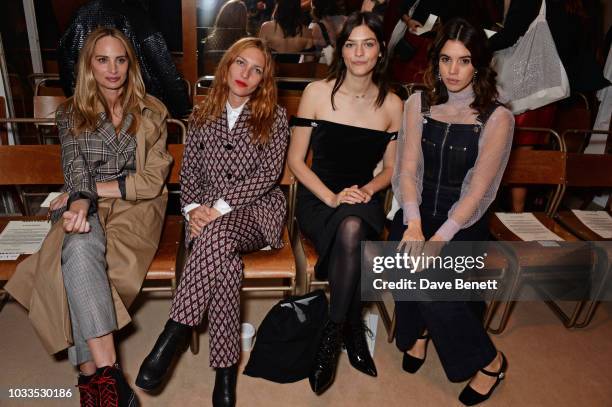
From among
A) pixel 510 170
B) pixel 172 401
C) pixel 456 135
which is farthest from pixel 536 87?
pixel 172 401

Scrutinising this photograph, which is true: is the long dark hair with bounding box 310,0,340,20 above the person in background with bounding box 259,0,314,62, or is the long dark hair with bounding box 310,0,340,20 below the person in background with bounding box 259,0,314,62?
above

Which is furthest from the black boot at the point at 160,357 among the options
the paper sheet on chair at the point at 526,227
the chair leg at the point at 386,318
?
the paper sheet on chair at the point at 526,227

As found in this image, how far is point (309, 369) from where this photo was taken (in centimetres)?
209

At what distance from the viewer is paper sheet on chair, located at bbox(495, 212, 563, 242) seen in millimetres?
2414

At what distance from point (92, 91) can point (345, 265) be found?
131cm

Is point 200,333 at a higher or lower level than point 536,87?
lower

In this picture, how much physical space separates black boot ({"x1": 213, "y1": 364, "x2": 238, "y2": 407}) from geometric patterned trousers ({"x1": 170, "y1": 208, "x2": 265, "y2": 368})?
1.5 inches

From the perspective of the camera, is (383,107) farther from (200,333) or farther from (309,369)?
(200,333)

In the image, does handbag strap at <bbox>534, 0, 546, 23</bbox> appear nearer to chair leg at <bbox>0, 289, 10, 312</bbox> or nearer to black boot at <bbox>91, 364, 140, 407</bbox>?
black boot at <bbox>91, 364, 140, 407</bbox>

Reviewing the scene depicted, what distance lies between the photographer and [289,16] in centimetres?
402

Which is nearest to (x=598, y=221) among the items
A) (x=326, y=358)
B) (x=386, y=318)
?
(x=386, y=318)

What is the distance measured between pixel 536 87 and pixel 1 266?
2.81m

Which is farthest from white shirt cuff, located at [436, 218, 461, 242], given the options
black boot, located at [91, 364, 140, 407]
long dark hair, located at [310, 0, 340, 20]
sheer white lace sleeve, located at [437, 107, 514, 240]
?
long dark hair, located at [310, 0, 340, 20]

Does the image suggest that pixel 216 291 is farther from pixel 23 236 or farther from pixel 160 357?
pixel 23 236
